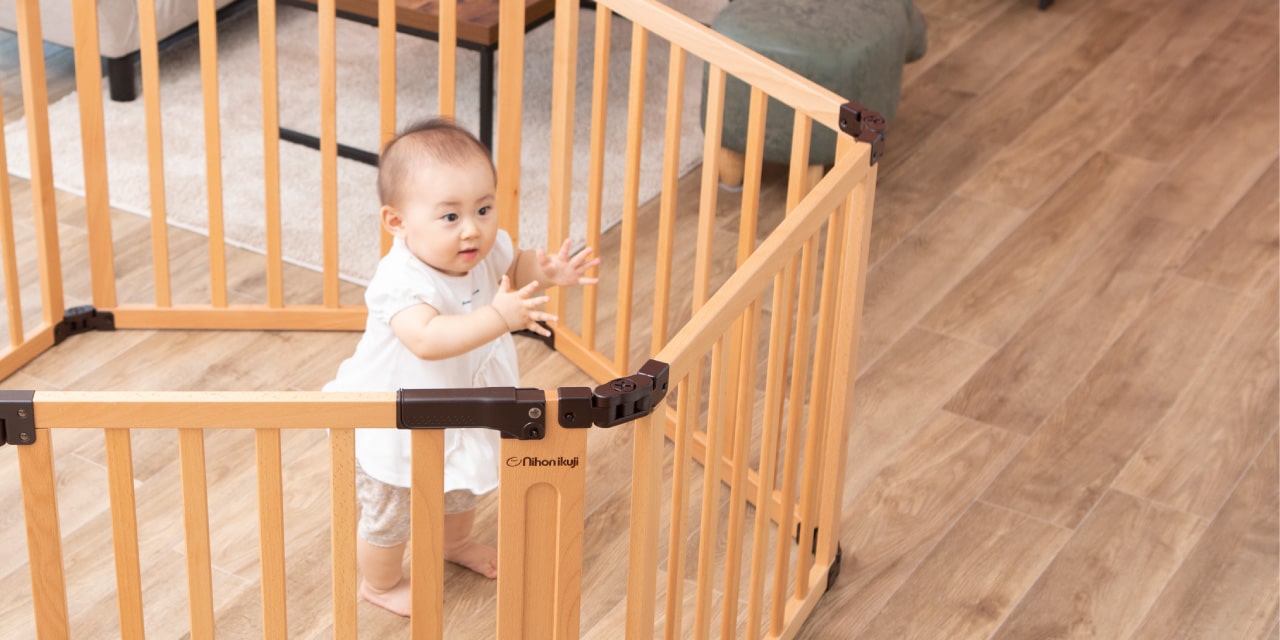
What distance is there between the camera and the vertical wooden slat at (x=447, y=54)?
235cm

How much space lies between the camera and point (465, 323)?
5.48 ft

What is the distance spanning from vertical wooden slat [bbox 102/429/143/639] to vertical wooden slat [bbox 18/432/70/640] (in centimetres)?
5

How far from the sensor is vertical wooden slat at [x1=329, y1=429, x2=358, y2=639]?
1.29 m

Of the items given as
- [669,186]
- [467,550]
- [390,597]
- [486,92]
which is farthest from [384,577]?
[486,92]

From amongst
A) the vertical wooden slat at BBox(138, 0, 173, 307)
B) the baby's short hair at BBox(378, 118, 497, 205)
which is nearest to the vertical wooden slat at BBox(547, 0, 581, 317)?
the baby's short hair at BBox(378, 118, 497, 205)

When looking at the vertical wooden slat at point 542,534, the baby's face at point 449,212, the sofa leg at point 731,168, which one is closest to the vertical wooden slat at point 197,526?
the vertical wooden slat at point 542,534

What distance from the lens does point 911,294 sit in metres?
2.90

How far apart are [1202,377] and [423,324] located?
1569 mm

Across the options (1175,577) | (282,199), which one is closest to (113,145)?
(282,199)

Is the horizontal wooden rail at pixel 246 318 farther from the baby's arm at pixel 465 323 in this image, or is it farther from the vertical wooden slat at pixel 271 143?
the baby's arm at pixel 465 323

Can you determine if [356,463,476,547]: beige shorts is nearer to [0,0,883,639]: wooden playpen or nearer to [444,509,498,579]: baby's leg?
[444,509,498,579]: baby's leg

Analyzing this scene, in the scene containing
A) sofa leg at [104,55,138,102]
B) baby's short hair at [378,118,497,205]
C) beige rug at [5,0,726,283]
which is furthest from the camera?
sofa leg at [104,55,138,102]

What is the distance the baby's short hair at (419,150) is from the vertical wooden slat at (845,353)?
0.44 meters

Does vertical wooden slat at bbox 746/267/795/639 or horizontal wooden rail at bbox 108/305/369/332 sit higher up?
vertical wooden slat at bbox 746/267/795/639
